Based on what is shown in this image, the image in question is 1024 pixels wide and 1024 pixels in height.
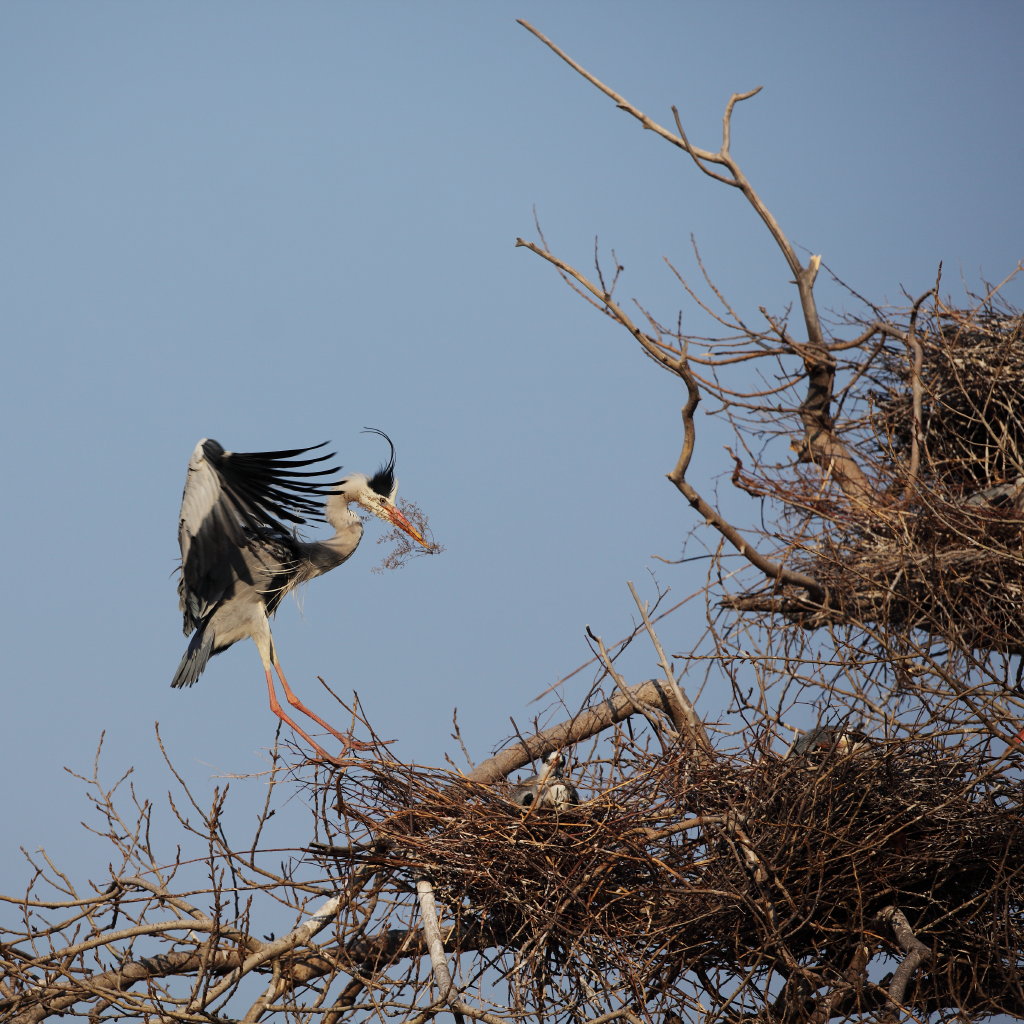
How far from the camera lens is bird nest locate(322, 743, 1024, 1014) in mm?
4492

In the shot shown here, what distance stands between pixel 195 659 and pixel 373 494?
1.47m

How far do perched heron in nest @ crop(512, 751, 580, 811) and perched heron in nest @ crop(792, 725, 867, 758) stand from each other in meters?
0.89

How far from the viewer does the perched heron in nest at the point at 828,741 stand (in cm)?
462

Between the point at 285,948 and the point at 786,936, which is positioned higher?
the point at 285,948

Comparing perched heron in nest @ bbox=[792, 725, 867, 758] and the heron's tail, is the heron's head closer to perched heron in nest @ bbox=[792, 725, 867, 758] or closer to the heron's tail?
the heron's tail

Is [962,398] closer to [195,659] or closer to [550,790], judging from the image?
[550,790]

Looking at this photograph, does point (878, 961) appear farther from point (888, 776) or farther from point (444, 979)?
point (444, 979)

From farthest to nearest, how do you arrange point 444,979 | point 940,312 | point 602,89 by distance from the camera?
point 940,312 < point 602,89 < point 444,979

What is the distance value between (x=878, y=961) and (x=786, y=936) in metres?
0.68

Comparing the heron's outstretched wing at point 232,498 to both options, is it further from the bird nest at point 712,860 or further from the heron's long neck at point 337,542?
the bird nest at point 712,860

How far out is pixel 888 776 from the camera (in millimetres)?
4770

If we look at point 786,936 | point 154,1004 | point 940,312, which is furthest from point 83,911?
point 940,312

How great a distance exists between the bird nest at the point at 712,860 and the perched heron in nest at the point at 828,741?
5 centimetres

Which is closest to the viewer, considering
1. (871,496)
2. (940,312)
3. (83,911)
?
(83,911)
